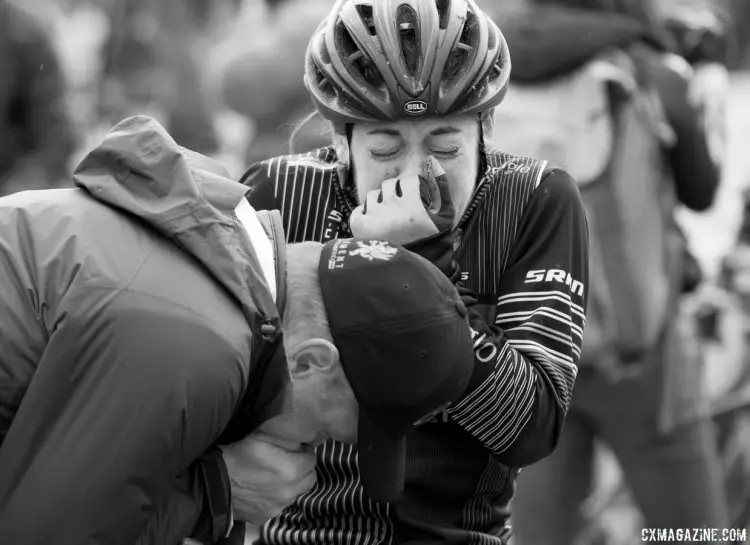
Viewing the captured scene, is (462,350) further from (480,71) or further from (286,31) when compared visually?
(286,31)

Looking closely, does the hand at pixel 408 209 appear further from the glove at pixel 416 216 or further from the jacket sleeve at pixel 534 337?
the jacket sleeve at pixel 534 337

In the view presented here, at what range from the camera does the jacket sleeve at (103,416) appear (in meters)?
2.15

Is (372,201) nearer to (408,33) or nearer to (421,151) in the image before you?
(421,151)

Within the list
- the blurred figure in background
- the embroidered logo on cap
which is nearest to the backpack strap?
the embroidered logo on cap

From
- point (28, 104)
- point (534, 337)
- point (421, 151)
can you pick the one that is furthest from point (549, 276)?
point (28, 104)

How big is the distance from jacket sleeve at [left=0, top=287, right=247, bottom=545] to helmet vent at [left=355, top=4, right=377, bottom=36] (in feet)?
4.37

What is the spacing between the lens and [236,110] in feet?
26.6

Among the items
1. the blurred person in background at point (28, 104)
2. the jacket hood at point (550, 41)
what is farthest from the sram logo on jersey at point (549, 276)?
the blurred person in background at point (28, 104)

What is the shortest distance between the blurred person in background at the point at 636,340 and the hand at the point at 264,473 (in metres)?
2.96

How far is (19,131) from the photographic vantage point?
26.2 ft

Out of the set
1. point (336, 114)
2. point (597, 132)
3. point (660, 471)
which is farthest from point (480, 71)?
point (660, 471)

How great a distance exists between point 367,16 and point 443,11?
0.59ft

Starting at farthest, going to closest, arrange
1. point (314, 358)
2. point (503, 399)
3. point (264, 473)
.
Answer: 1. point (503, 399)
2. point (264, 473)
3. point (314, 358)

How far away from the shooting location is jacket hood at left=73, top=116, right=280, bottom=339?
2299mm
